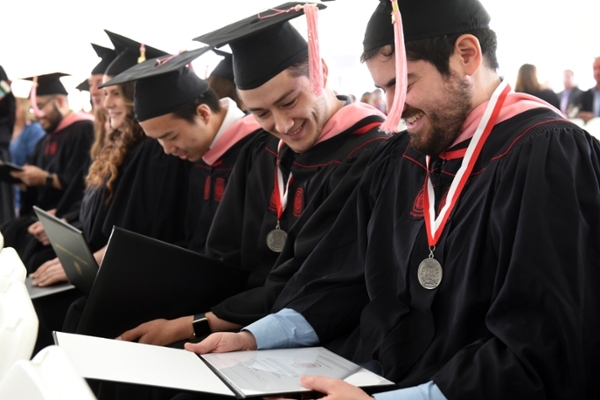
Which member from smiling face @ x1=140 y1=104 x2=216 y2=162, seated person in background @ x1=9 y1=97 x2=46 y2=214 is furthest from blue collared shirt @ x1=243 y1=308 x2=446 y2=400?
seated person in background @ x1=9 y1=97 x2=46 y2=214

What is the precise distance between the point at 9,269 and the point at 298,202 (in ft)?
3.73

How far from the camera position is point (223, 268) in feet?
8.45

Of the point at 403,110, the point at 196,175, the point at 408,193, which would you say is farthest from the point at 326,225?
the point at 196,175

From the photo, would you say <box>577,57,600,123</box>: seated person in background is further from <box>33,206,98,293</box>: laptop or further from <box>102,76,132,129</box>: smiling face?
<box>33,206,98,293</box>: laptop

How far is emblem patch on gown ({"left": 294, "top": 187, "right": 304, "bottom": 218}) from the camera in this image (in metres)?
2.60

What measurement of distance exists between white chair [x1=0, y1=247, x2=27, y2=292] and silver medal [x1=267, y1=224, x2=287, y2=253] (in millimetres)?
990

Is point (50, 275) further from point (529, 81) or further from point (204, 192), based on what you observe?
point (529, 81)

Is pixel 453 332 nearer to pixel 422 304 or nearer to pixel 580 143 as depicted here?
pixel 422 304

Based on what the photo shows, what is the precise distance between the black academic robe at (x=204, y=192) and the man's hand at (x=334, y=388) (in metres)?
1.78

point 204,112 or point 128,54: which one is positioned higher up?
point 128,54

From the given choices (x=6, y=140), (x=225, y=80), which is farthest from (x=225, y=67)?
(x=6, y=140)

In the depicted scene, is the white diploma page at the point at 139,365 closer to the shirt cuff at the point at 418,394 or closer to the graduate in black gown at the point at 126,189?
the shirt cuff at the point at 418,394

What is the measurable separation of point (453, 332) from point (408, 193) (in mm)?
479

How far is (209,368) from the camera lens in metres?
1.68
